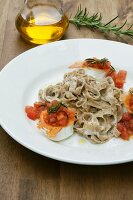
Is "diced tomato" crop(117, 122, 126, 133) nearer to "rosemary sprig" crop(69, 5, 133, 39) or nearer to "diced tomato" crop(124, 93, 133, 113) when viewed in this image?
"diced tomato" crop(124, 93, 133, 113)

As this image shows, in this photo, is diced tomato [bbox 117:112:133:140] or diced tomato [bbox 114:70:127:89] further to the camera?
diced tomato [bbox 114:70:127:89]

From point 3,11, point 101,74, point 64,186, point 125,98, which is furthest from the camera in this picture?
point 3,11

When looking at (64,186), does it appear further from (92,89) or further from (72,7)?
(72,7)

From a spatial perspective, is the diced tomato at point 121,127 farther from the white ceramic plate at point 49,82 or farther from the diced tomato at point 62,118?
the diced tomato at point 62,118

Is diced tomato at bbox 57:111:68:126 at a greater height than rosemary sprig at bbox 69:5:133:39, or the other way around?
diced tomato at bbox 57:111:68:126

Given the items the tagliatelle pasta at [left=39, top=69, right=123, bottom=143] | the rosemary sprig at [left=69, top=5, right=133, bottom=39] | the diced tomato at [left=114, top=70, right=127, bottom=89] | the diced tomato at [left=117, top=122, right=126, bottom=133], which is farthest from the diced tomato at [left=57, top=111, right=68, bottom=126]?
the rosemary sprig at [left=69, top=5, right=133, bottom=39]

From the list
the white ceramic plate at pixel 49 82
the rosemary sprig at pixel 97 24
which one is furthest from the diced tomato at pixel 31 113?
the rosemary sprig at pixel 97 24

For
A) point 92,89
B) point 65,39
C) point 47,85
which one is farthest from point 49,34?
point 92,89
